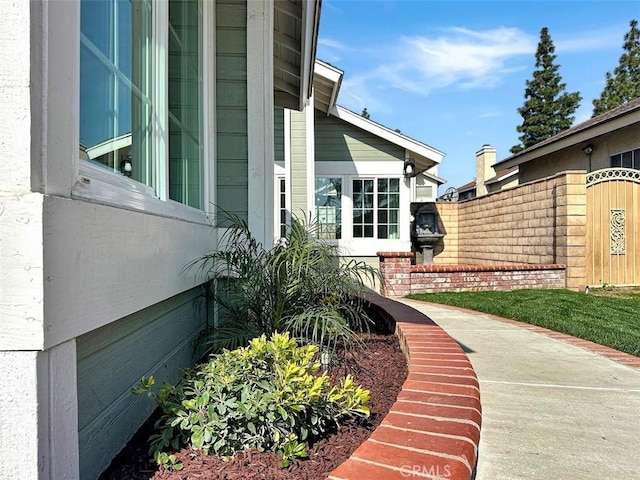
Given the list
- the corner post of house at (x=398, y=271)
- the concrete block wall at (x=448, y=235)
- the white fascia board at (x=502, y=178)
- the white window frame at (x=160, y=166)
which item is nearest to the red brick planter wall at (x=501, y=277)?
the corner post of house at (x=398, y=271)

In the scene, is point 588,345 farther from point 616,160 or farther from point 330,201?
point 616,160

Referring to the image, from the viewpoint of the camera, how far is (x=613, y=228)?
26.3ft

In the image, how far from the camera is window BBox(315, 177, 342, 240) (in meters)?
10.1

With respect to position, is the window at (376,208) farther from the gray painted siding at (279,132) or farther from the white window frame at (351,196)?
the gray painted siding at (279,132)

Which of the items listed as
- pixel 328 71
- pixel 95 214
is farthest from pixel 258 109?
pixel 328 71

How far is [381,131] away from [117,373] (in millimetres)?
9528

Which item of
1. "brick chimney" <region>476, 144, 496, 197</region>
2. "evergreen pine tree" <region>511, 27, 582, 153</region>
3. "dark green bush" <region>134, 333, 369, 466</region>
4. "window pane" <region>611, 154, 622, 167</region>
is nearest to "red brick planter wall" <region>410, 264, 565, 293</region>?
"window pane" <region>611, 154, 622, 167</region>

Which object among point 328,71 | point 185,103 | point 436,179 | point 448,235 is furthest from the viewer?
point 436,179

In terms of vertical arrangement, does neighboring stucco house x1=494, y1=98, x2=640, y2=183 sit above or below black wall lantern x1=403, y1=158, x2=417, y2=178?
above

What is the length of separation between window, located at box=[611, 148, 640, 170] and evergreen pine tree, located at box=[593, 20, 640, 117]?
19895 millimetres

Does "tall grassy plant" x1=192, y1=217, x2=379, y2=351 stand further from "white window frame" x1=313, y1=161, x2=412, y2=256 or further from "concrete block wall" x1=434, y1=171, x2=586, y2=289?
"white window frame" x1=313, y1=161, x2=412, y2=256

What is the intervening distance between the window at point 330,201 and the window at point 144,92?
7.38 m

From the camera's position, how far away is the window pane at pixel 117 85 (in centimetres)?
134

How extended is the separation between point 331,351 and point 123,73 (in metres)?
1.70
